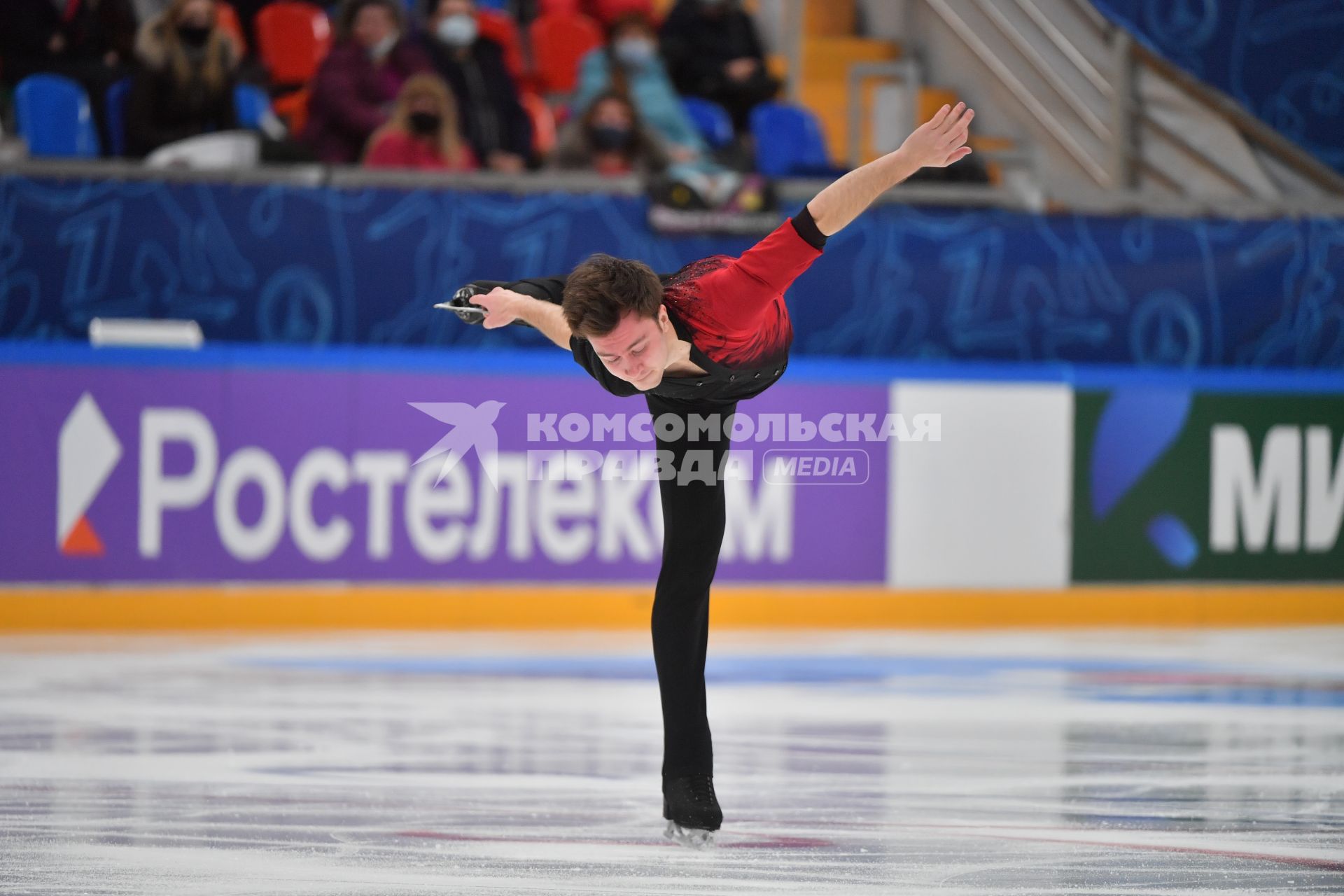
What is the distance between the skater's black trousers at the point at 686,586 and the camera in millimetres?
3383

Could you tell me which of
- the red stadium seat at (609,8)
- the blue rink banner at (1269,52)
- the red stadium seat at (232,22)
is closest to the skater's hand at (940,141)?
the red stadium seat at (232,22)

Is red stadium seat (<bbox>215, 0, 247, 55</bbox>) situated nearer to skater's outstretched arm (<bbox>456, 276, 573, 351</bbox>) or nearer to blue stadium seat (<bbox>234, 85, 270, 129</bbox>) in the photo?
blue stadium seat (<bbox>234, 85, 270, 129</bbox>)

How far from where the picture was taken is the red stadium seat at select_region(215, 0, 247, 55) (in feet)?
28.4

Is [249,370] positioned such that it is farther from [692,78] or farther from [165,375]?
[692,78]

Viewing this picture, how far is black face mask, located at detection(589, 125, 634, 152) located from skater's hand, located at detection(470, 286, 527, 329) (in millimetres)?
4816

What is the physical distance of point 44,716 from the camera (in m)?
4.82

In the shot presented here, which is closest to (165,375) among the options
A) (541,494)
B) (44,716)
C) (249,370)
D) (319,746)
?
(249,370)

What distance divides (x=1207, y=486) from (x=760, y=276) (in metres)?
5.14

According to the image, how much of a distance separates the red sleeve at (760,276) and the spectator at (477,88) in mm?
5152

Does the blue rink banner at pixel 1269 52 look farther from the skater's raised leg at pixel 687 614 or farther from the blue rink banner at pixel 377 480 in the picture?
the skater's raised leg at pixel 687 614

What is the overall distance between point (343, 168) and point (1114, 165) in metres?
3.84

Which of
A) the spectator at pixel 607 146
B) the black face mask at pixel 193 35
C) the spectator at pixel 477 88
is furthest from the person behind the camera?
the spectator at pixel 477 88

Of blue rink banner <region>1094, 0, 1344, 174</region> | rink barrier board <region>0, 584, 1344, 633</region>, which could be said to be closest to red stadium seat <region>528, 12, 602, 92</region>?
blue rink banner <region>1094, 0, 1344, 174</region>

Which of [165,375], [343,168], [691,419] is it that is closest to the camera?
[691,419]
